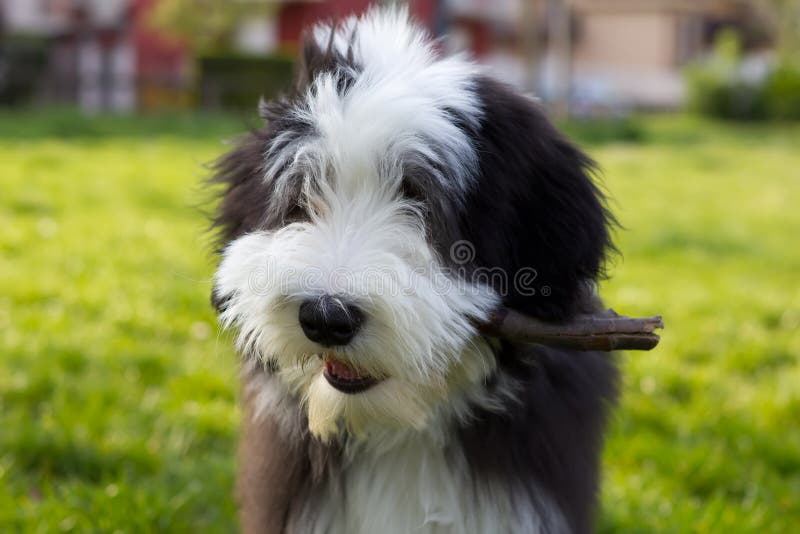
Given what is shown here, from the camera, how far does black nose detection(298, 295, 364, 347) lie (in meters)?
1.96

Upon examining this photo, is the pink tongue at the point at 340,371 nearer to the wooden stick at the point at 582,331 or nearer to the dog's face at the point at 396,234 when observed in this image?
the dog's face at the point at 396,234

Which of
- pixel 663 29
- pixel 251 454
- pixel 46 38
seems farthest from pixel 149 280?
pixel 663 29

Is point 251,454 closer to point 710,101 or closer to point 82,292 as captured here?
point 82,292

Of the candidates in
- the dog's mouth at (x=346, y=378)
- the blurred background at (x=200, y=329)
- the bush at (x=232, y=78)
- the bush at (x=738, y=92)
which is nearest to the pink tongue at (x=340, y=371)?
the dog's mouth at (x=346, y=378)

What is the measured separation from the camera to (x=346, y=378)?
2176mm

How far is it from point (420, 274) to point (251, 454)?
32.9 inches

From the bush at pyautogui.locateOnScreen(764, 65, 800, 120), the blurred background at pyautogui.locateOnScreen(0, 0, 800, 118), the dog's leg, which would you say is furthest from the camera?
the bush at pyautogui.locateOnScreen(764, 65, 800, 120)

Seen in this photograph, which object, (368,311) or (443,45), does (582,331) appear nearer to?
(368,311)

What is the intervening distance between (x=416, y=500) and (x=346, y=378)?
453mm

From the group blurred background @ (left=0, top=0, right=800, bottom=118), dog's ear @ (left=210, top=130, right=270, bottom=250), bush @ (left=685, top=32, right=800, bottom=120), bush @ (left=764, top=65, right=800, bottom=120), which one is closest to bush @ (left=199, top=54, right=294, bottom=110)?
blurred background @ (left=0, top=0, right=800, bottom=118)

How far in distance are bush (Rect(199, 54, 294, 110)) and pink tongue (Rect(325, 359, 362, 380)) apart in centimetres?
1708

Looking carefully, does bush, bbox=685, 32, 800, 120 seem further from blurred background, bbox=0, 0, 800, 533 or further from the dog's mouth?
the dog's mouth

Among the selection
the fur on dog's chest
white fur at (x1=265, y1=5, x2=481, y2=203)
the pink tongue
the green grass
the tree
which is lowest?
the green grass

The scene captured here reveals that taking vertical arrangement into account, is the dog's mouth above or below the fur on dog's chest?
above
